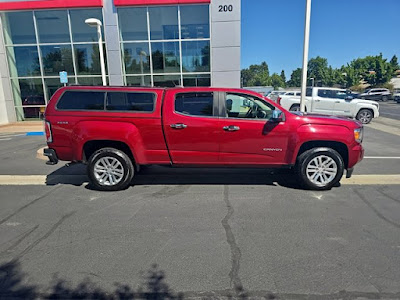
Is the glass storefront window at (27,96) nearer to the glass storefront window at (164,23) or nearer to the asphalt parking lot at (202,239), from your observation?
the glass storefront window at (164,23)

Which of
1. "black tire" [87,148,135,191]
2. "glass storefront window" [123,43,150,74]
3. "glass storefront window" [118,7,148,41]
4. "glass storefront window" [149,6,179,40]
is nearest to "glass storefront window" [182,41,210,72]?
"glass storefront window" [149,6,179,40]

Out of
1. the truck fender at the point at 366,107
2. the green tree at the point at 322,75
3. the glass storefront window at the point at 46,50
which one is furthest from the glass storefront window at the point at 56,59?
the green tree at the point at 322,75

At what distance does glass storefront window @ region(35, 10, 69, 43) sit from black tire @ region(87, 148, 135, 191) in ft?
44.3

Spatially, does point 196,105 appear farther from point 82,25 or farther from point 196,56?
point 82,25

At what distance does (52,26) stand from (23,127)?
5.97 meters

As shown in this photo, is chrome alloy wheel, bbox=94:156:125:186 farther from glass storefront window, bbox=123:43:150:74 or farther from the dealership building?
glass storefront window, bbox=123:43:150:74

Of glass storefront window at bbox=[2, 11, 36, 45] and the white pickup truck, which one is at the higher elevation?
glass storefront window at bbox=[2, 11, 36, 45]

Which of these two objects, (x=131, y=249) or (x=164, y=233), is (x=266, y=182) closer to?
(x=164, y=233)

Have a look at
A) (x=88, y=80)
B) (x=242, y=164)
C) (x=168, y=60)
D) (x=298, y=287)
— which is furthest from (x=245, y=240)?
(x=88, y=80)

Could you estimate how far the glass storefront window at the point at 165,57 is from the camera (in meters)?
15.2

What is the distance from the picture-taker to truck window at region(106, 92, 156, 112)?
16.1ft

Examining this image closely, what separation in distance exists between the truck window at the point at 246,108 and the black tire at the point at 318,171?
1022 mm

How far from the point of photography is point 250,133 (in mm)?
4785

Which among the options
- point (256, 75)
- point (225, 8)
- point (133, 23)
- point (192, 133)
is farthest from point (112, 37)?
point (256, 75)
